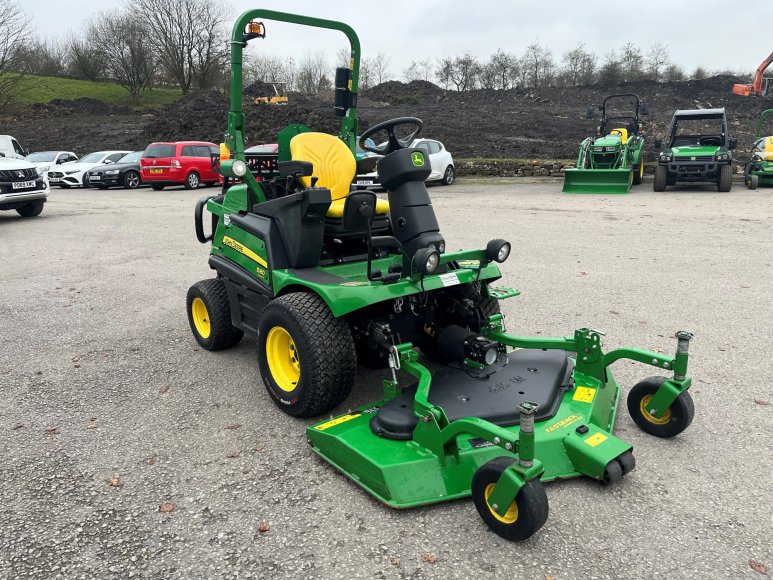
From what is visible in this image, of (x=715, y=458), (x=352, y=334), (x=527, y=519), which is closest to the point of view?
(x=527, y=519)

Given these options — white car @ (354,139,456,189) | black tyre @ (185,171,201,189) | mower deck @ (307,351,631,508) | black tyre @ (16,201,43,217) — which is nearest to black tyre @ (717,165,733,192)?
white car @ (354,139,456,189)

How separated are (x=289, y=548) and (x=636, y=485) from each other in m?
1.60

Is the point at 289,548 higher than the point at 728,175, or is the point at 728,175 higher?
the point at 728,175

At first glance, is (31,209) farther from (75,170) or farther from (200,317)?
(200,317)

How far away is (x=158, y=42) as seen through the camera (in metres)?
41.8

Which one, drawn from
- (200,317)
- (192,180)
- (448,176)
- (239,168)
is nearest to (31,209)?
(192,180)

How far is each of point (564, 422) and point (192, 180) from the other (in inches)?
686

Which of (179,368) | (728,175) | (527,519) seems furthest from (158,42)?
(527,519)

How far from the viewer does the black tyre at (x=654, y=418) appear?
3.07 m

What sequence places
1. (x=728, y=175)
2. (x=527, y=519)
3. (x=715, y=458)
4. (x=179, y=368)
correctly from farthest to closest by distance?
(x=728, y=175) < (x=179, y=368) < (x=715, y=458) < (x=527, y=519)

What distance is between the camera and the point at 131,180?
19.6m

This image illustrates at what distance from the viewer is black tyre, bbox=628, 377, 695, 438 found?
3074 millimetres

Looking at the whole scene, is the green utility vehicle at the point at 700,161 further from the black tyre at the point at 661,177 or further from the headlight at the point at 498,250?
the headlight at the point at 498,250

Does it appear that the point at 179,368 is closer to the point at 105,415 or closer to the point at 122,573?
the point at 105,415
